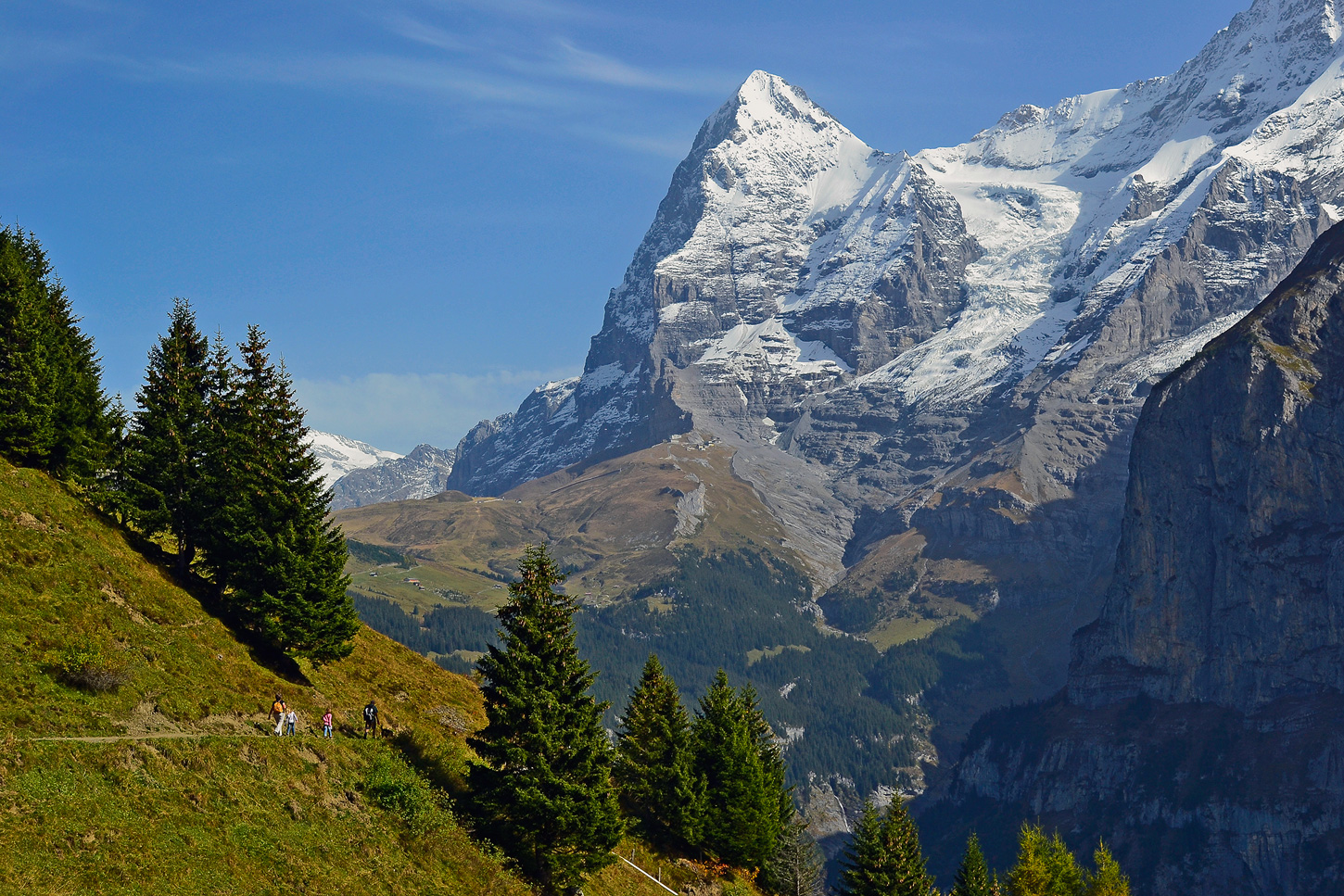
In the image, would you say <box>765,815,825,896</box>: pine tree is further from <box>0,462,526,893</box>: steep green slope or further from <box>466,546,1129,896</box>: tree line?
<box>0,462,526,893</box>: steep green slope

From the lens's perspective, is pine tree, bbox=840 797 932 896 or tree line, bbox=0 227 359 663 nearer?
tree line, bbox=0 227 359 663

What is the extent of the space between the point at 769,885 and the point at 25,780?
174 ft

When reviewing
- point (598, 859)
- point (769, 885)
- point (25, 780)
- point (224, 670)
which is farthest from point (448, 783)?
point (769, 885)

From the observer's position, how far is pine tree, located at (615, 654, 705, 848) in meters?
71.9

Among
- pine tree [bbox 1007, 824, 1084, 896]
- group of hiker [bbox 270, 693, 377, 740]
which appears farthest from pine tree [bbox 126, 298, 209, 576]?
pine tree [bbox 1007, 824, 1084, 896]

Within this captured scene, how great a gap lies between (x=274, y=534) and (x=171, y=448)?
907 cm

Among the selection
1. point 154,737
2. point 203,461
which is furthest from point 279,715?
point 203,461

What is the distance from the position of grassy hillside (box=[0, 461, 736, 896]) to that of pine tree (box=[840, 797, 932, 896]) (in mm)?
19841

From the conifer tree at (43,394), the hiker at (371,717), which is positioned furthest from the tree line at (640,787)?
the conifer tree at (43,394)

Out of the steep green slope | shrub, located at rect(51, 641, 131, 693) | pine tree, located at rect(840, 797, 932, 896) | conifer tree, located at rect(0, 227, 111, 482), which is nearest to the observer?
the steep green slope

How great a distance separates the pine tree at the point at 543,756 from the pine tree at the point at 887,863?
30.2 m

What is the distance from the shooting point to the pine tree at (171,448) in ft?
213

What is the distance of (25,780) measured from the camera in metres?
37.3

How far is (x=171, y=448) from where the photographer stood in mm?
65688
